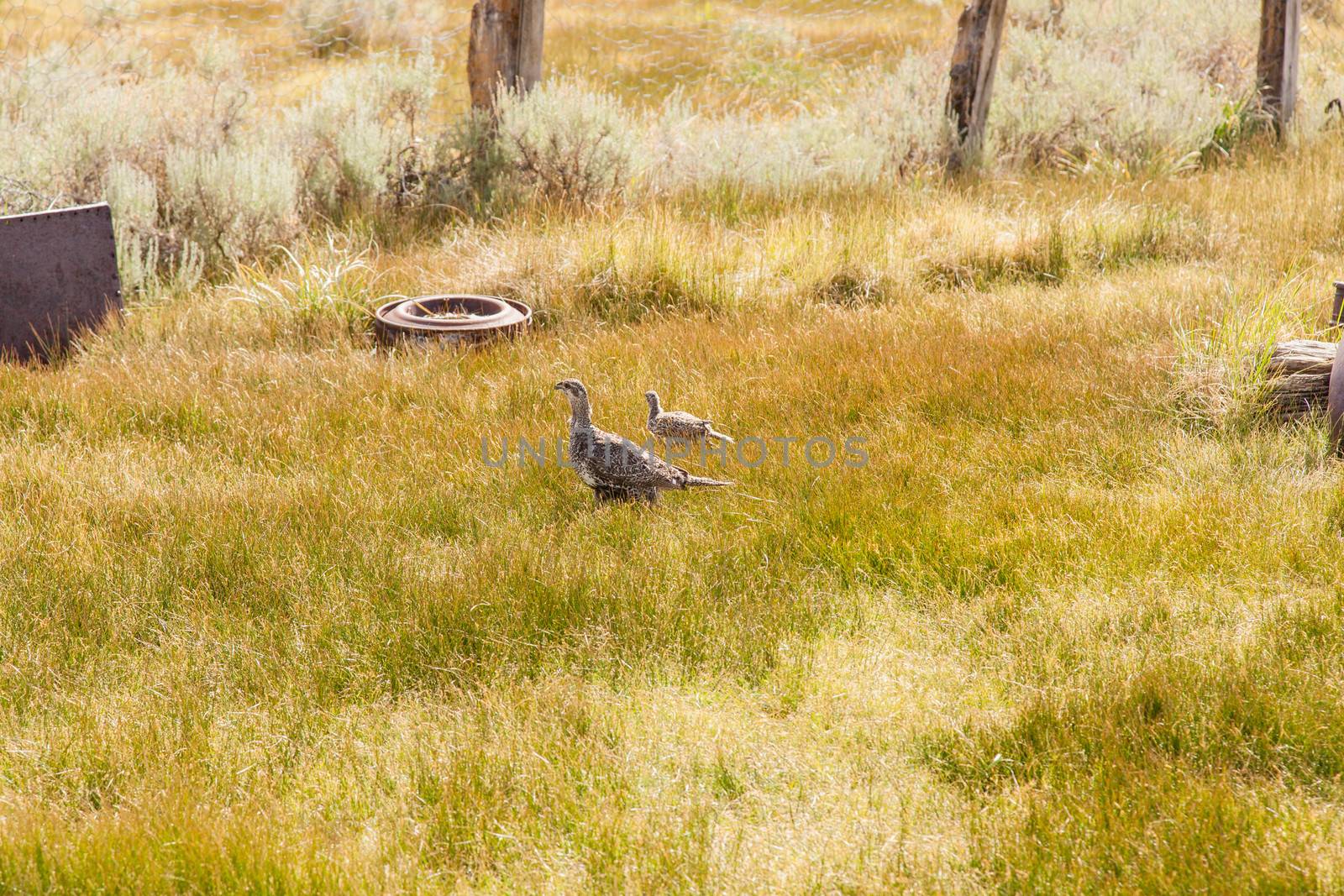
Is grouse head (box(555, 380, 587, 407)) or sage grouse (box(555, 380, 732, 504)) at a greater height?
grouse head (box(555, 380, 587, 407))

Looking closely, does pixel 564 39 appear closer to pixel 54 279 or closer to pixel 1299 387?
pixel 54 279

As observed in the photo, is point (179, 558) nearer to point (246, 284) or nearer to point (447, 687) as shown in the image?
point (447, 687)

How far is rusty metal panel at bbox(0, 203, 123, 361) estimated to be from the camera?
6773 mm

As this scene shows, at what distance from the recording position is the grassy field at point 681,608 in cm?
311

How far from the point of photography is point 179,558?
180 inches

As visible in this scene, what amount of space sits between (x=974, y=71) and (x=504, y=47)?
14.6ft

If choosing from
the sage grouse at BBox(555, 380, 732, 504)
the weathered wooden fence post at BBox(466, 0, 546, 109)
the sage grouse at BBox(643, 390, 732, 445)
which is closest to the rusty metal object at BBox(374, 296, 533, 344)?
the sage grouse at BBox(643, 390, 732, 445)

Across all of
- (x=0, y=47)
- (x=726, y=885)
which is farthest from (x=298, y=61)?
(x=726, y=885)

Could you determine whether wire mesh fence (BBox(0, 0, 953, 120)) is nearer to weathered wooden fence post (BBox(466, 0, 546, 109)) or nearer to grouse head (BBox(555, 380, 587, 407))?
weathered wooden fence post (BBox(466, 0, 546, 109))

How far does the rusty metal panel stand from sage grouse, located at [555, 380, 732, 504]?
12.4 ft

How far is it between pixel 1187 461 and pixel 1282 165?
707 cm

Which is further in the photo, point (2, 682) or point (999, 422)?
point (999, 422)

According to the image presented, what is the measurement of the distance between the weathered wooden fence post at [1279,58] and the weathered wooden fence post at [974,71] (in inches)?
118

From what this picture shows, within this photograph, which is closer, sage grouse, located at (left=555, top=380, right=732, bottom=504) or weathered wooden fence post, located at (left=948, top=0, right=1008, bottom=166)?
sage grouse, located at (left=555, top=380, right=732, bottom=504)
